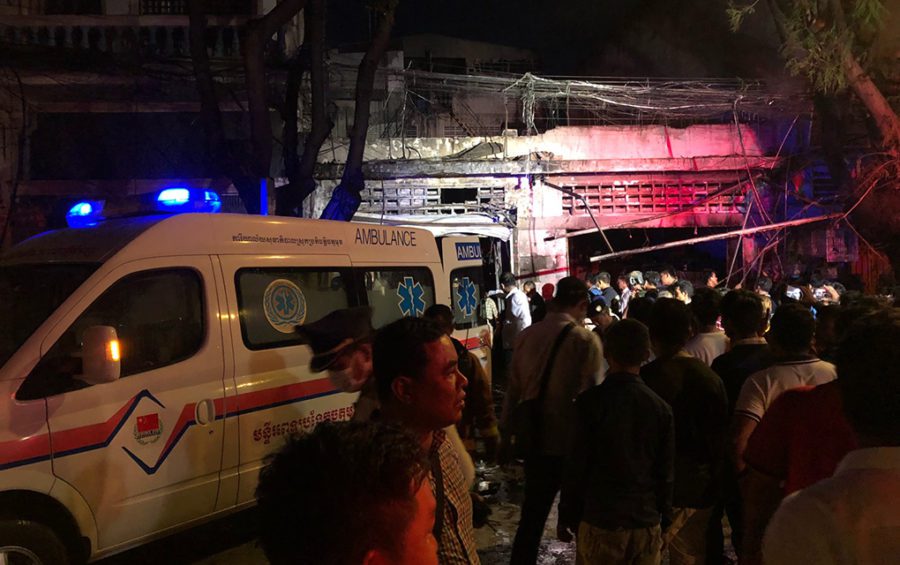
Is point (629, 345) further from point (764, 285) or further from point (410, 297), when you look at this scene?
point (764, 285)

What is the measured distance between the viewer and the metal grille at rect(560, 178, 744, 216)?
1334 centimetres

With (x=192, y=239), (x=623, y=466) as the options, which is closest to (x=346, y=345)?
(x=192, y=239)

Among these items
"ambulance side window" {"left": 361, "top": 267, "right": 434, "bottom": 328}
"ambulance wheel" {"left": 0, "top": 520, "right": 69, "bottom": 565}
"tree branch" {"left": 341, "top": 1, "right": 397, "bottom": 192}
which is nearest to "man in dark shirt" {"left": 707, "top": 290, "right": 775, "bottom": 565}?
"ambulance side window" {"left": 361, "top": 267, "right": 434, "bottom": 328}

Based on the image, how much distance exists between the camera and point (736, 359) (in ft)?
13.6

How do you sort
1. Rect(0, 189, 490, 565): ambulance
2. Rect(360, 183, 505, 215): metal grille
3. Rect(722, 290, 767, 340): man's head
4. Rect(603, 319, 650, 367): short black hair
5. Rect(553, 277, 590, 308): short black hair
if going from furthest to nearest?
Rect(360, 183, 505, 215): metal grille, Rect(553, 277, 590, 308): short black hair, Rect(722, 290, 767, 340): man's head, Rect(0, 189, 490, 565): ambulance, Rect(603, 319, 650, 367): short black hair

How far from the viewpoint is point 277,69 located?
37.9 feet

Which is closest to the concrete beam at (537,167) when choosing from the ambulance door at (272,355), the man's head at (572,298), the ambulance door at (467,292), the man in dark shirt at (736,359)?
the ambulance door at (467,292)

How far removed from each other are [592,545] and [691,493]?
2.43ft

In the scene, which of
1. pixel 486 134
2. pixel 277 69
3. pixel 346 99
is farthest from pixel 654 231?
pixel 277 69

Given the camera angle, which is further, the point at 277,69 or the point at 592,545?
the point at 277,69

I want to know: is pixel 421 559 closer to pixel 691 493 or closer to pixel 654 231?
pixel 691 493

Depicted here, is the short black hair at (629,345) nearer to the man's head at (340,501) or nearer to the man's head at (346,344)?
the man's head at (346,344)

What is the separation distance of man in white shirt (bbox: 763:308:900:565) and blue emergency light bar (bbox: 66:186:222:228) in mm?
4951

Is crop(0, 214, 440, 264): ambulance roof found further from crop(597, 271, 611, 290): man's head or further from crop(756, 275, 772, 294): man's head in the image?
crop(756, 275, 772, 294): man's head
